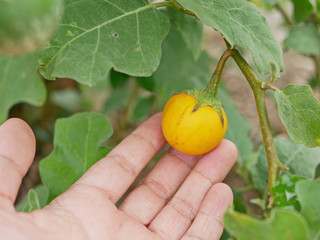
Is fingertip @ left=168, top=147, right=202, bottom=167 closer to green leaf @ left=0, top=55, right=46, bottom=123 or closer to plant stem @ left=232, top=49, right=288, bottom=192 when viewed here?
plant stem @ left=232, top=49, right=288, bottom=192

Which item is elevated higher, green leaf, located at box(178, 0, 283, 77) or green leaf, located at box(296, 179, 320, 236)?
green leaf, located at box(178, 0, 283, 77)

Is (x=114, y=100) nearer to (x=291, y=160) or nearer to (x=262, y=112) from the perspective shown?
(x=291, y=160)

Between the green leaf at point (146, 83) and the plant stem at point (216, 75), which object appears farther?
the green leaf at point (146, 83)

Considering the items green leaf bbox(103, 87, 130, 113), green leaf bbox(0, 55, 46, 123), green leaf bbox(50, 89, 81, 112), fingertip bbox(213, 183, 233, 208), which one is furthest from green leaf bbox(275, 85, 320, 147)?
green leaf bbox(50, 89, 81, 112)

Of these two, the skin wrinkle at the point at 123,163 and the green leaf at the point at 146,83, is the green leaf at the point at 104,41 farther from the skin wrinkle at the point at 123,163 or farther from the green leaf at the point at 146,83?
the green leaf at the point at 146,83

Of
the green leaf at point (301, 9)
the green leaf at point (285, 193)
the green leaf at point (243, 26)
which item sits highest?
the green leaf at point (243, 26)

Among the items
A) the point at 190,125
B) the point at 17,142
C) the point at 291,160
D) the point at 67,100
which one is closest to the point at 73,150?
the point at 17,142

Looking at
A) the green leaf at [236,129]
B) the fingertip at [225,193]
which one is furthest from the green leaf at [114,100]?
the fingertip at [225,193]
